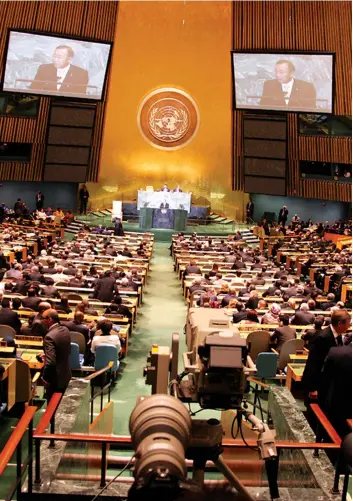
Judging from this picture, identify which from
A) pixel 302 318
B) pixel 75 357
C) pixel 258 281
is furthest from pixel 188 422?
pixel 258 281

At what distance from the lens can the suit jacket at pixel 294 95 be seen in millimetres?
24906

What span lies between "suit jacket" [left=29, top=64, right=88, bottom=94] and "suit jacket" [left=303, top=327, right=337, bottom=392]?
21893 millimetres

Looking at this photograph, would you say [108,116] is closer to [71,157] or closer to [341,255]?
[71,157]

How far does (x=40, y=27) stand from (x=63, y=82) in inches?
92.7

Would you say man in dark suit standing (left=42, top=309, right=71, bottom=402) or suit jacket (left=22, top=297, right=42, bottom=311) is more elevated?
suit jacket (left=22, top=297, right=42, bottom=311)

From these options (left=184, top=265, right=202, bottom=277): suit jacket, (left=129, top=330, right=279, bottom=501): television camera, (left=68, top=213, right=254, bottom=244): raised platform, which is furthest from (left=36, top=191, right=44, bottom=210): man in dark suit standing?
(left=129, top=330, right=279, bottom=501): television camera

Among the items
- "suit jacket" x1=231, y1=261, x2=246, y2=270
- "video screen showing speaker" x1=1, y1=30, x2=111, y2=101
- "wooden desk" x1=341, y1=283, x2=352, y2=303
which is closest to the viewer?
"wooden desk" x1=341, y1=283, x2=352, y2=303

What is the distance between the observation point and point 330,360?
4355mm

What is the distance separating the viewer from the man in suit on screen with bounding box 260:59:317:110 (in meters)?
24.9

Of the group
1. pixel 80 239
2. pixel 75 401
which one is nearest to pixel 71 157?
pixel 80 239

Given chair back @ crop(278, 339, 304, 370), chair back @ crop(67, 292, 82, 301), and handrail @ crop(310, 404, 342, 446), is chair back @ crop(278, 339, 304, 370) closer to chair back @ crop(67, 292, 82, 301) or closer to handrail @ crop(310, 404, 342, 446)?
handrail @ crop(310, 404, 342, 446)

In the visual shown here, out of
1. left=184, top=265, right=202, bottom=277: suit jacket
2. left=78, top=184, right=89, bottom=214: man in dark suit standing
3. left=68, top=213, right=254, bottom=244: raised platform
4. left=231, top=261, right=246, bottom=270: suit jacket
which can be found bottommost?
left=184, top=265, right=202, bottom=277: suit jacket

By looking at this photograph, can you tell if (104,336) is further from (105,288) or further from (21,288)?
(21,288)

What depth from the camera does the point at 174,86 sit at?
86.8ft
